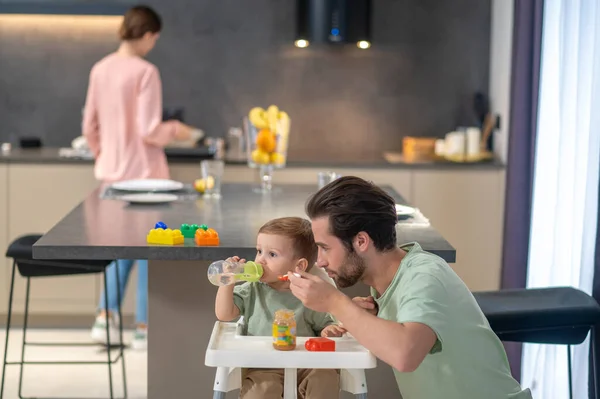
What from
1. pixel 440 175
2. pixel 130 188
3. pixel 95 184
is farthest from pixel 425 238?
pixel 95 184

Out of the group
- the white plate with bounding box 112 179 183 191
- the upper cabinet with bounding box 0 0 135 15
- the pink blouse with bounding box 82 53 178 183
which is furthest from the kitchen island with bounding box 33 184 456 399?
the upper cabinet with bounding box 0 0 135 15

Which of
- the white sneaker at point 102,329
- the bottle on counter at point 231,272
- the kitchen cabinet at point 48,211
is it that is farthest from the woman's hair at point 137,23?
the bottle on counter at point 231,272

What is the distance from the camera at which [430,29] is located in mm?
5605

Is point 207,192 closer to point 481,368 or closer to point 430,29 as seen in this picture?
point 481,368

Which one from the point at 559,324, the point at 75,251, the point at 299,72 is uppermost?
the point at 299,72

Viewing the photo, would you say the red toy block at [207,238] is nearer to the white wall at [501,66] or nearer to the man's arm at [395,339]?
the man's arm at [395,339]

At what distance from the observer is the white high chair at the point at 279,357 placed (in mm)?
2117

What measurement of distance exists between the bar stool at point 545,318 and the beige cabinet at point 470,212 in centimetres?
209

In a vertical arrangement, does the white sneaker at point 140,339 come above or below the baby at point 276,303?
below

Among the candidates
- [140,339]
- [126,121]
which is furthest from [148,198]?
[140,339]

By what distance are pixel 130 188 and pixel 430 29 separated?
8.12ft

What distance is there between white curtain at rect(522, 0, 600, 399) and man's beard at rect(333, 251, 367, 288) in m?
1.33

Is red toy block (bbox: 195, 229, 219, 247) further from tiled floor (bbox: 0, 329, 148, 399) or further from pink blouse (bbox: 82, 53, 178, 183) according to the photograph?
pink blouse (bbox: 82, 53, 178, 183)

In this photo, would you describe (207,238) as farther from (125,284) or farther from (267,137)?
(125,284)
